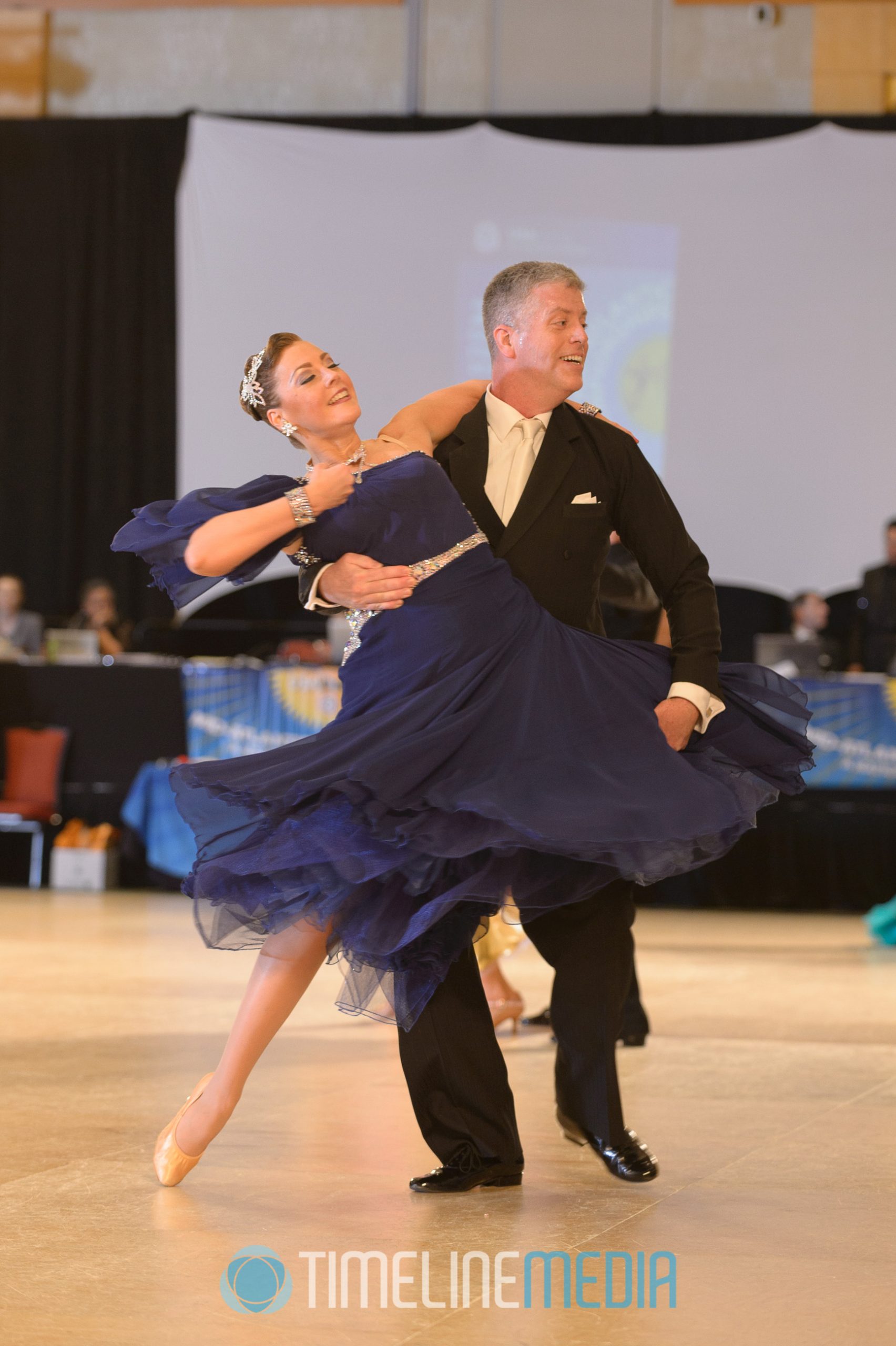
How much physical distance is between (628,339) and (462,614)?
7.59 metres

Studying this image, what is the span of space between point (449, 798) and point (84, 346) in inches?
363

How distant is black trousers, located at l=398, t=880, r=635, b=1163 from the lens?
7.80ft

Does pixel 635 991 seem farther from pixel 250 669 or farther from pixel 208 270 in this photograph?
pixel 208 270

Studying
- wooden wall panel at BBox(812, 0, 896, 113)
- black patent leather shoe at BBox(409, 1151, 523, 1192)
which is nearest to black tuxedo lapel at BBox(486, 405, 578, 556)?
black patent leather shoe at BBox(409, 1151, 523, 1192)

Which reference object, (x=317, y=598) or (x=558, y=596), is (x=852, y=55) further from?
(x=317, y=598)

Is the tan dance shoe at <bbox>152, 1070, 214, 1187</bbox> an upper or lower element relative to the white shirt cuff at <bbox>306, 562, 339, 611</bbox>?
lower

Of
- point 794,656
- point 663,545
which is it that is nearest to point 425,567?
point 663,545

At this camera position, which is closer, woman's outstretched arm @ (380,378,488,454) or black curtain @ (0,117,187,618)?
woman's outstretched arm @ (380,378,488,454)

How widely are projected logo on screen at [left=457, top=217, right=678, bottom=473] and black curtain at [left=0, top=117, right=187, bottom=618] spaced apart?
216 centimetres

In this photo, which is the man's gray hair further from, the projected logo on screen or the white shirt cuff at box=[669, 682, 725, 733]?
the projected logo on screen

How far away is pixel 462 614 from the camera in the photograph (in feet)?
7.56

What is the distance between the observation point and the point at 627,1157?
2430 millimetres

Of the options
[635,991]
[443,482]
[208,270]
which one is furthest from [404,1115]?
[208,270]

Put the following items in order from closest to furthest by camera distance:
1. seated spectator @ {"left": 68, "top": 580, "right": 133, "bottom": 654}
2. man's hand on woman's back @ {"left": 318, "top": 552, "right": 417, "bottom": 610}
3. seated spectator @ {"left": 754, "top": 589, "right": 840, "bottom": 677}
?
man's hand on woman's back @ {"left": 318, "top": 552, "right": 417, "bottom": 610}, seated spectator @ {"left": 754, "top": 589, "right": 840, "bottom": 677}, seated spectator @ {"left": 68, "top": 580, "right": 133, "bottom": 654}
